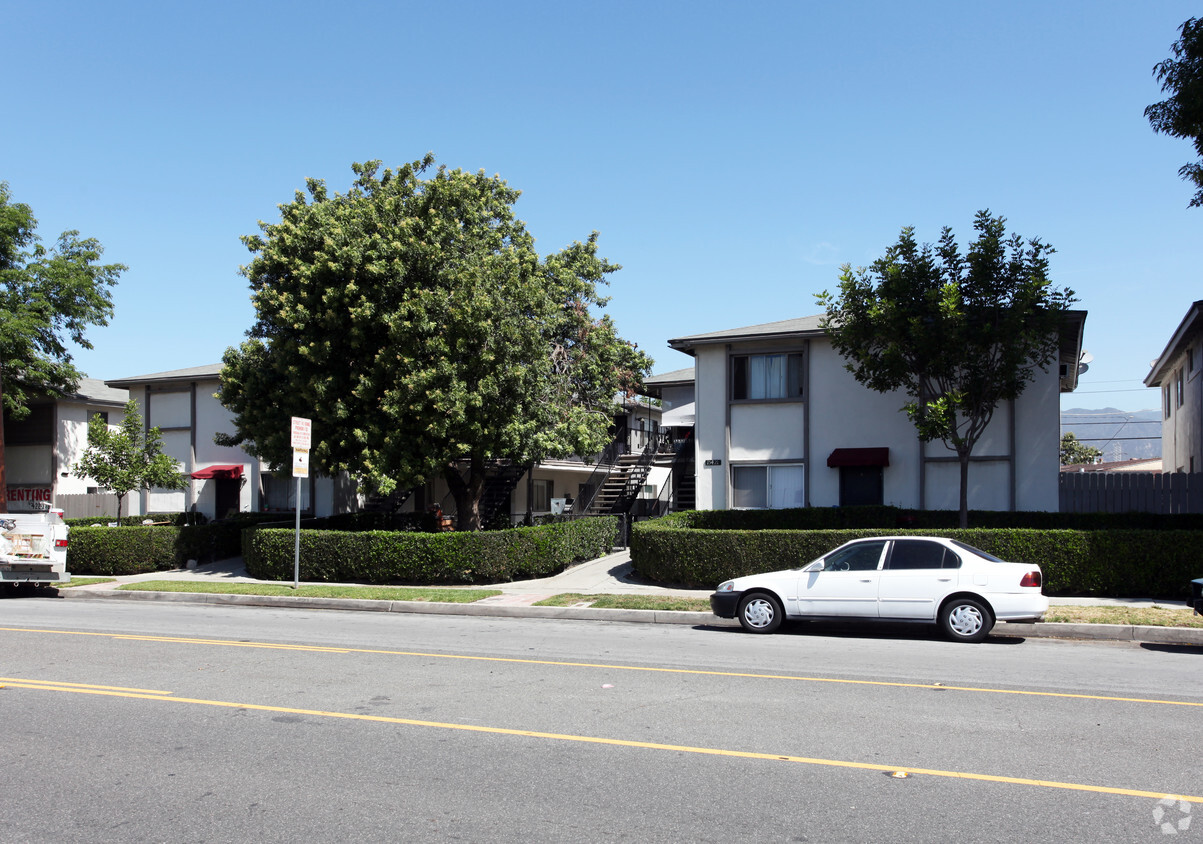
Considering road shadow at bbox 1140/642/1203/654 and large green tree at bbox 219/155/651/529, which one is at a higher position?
large green tree at bbox 219/155/651/529

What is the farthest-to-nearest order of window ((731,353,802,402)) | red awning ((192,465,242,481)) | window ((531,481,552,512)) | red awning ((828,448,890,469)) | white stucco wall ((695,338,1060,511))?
window ((531,481,552,512)) < red awning ((192,465,242,481)) < window ((731,353,802,402)) < red awning ((828,448,890,469)) < white stucco wall ((695,338,1060,511))

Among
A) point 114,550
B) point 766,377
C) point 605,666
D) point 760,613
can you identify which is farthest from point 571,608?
point 114,550

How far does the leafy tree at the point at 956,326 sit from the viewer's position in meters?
17.9

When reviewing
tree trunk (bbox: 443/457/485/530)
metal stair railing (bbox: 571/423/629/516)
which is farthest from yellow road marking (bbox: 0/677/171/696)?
metal stair railing (bbox: 571/423/629/516)

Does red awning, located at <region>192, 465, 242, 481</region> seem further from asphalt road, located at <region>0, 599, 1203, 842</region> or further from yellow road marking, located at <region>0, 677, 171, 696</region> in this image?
yellow road marking, located at <region>0, 677, 171, 696</region>

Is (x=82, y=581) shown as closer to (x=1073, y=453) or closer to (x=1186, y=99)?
(x=1186, y=99)

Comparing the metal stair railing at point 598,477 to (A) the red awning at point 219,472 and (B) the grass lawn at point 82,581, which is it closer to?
(A) the red awning at point 219,472

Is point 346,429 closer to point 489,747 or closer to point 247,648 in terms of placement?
point 247,648

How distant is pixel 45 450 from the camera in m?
34.6

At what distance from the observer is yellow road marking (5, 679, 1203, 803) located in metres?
5.60

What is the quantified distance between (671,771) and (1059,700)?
4345 millimetres

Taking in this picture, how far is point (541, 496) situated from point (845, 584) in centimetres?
2335

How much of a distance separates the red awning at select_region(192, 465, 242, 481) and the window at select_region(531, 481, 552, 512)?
35.0 ft

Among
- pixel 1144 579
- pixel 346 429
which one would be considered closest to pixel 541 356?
pixel 346 429
